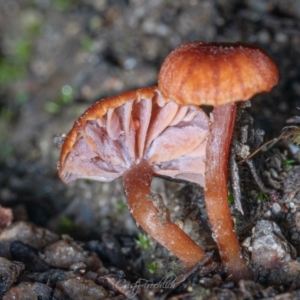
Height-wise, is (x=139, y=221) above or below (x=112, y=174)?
below

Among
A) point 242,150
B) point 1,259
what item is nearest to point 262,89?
point 242,150

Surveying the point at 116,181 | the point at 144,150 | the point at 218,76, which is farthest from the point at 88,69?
the point at 218,76

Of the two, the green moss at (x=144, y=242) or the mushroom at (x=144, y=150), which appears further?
the green moss at (x=144, y=242)

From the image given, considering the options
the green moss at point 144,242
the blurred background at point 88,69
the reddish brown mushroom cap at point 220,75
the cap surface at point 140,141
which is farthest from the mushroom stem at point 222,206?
the blurred background at point 88,69

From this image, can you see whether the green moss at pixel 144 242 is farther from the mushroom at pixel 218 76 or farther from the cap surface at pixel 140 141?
the mushroom at pixel 218 76

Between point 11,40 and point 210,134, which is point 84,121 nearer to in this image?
point 210,134

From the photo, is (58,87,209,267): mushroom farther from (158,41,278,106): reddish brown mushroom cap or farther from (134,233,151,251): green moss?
(134,233,151,251): green moss

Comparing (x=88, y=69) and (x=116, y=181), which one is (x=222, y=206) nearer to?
(x=116, y=181)
